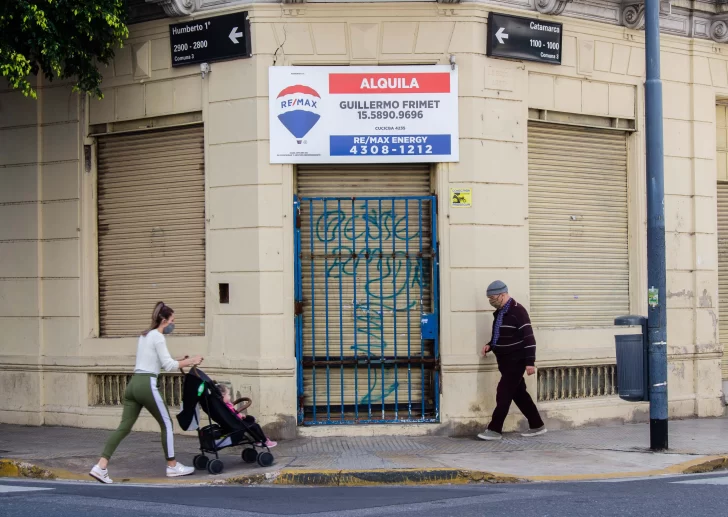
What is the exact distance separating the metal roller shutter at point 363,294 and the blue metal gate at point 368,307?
0.4 inches

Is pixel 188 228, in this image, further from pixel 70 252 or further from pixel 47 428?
pixel 47 428

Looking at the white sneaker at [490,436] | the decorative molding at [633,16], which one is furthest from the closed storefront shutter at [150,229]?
the decorative molding at [633,16]

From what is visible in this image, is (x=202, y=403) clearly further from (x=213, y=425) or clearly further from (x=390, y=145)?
(x=390, y=145)

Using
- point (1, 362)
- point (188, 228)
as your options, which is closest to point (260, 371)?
point (188, 228)

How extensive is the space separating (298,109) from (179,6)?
1932 millimetres

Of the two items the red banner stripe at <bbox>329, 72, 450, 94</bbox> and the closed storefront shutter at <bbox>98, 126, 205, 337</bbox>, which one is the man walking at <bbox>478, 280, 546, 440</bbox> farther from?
the closed storefront shutter at <bbox>98, 126, 205, 337</bbox>

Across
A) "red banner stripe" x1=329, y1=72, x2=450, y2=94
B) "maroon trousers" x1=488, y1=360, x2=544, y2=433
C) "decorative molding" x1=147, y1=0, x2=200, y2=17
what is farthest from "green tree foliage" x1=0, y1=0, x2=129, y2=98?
"maroon trousers" x1=488, y1=360, x2=544, y2=433

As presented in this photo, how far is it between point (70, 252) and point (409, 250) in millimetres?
4313

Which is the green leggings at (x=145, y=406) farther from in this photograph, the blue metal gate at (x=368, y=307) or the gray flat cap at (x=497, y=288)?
the gray flat cap at (x=497, y=288)

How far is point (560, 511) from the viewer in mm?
7797

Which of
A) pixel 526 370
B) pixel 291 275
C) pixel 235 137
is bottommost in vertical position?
pixel 526 370

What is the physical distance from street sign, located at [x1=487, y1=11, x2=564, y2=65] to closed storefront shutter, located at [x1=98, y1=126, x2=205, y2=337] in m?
3.63

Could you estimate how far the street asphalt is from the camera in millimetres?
7836

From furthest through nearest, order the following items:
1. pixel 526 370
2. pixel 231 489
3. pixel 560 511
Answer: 1. pixel 526 370
2. pixel 231 489
3. pixel 560 511
